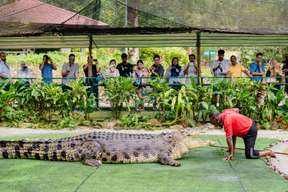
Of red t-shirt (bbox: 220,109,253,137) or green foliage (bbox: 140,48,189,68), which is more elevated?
green foliage (bbox: 140,48,189,68)

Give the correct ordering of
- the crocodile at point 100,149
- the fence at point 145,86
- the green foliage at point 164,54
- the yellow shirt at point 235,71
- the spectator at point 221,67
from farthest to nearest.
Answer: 1. the green foliage at point 164,54
2. the spectator at point 221,67
3. the yellow shirt at point 235,71
4. the fence at point 145,86
5. the crocodile at point 100,149

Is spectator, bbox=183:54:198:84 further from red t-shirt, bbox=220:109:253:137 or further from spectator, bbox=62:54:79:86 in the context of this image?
red t-shirt, bbox=220:109:253:137

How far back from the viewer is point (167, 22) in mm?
12023

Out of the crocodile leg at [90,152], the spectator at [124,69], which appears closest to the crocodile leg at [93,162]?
the crocodile leg at [90,152]

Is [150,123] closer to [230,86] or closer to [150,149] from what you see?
[230,86]

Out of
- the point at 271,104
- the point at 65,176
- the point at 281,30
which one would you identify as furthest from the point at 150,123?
the point at 65,176

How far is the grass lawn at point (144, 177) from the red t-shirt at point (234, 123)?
41cm

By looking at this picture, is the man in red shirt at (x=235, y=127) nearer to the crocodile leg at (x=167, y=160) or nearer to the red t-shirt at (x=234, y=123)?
the red t-shirt at (x=234, y=123)

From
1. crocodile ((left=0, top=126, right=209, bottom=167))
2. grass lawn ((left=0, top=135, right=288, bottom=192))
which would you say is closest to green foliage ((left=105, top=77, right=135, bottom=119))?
crocodile ((left=0, top=126, right=209, bottom=167))

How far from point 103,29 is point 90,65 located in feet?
5.75

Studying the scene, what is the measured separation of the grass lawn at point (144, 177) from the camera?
6133mm

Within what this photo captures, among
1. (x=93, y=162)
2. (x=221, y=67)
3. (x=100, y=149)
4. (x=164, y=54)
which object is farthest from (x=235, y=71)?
(x=164, y=54)

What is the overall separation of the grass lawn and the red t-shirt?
1.36ft

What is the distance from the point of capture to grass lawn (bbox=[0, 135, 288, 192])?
6.13 m
